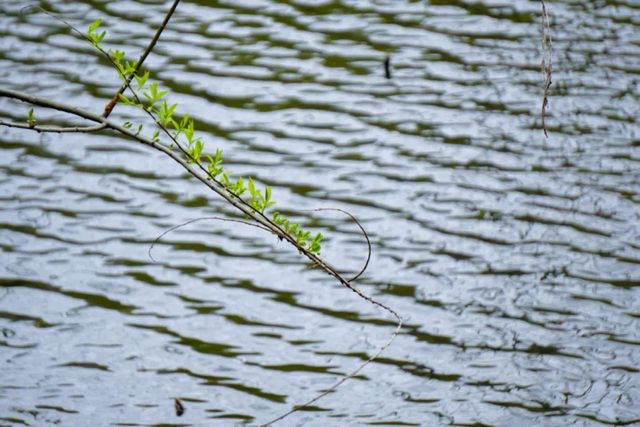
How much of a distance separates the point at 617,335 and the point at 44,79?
15.8 feet

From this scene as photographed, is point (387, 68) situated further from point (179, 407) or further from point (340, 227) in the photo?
point (179, 407)

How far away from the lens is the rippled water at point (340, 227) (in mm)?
4238

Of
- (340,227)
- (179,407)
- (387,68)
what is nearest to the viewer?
(179,407)

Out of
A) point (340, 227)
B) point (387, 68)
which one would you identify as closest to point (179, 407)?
point (340, 227)

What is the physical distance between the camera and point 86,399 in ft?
13.5

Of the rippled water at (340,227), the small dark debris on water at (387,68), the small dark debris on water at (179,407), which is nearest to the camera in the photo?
the small dark debris on water at (179,407)

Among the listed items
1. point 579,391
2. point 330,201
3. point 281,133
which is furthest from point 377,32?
point 579,391

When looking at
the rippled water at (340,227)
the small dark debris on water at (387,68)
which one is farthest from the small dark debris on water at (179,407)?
the small dark debris on water at (387,68)

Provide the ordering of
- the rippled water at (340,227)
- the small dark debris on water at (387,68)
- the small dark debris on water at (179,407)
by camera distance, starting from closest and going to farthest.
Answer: the small dark debris on water at (179,407), the rippled water at (340,227), the small dark debris on water at (387,68)

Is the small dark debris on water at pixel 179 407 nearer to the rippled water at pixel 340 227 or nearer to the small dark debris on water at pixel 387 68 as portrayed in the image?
the rippled water at pixel 340 227

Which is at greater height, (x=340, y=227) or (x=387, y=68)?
(x=387, y=68)

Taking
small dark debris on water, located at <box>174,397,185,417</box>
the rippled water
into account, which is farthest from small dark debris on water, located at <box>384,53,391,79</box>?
small dark debris on water, located at <box>174,397,185,417</box>

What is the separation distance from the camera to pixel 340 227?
18.3 feet

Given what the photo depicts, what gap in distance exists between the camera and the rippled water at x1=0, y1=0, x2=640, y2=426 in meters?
4.24
